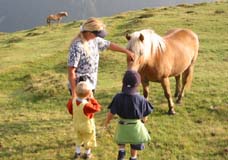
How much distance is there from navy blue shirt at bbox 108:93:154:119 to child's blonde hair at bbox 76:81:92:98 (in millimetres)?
527

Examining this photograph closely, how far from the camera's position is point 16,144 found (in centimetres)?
796

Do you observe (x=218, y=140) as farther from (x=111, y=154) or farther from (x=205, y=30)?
(x=205, y=30)

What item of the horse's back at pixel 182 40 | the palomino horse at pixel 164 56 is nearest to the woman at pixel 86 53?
the palomino horse at pixel 164 56

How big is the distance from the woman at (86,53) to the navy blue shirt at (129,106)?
0.84 m

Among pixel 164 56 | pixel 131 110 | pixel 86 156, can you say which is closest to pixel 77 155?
pixel 86 156

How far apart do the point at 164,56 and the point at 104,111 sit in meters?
2.17

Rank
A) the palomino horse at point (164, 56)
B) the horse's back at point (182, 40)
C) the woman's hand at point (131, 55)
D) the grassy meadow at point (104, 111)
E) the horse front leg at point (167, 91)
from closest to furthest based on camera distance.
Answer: the woman's hand at point (131, 55) < the palomino horse at point (164, 56) < the grassy meadow at point (104, 111) < the horse front leg at point (167, 91) < the horse's back at point (182, 40)

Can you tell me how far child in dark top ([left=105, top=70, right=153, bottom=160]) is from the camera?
6134 mm

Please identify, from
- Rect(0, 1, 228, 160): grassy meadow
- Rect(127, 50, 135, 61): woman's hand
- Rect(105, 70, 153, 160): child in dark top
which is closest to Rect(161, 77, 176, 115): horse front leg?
Rect(0, 1, 228, 160): grassy meadow

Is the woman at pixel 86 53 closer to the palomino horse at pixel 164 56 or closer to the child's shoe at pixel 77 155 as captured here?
the palomino horse at pixel 164 56

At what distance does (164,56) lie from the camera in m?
8.66

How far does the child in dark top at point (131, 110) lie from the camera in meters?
6.13

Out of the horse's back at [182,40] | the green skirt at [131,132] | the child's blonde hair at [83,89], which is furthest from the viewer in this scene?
the horse's back at [182,40]

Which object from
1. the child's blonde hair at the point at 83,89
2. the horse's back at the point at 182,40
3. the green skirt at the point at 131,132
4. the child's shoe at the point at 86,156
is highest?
the horse's back at the point at 182,40
